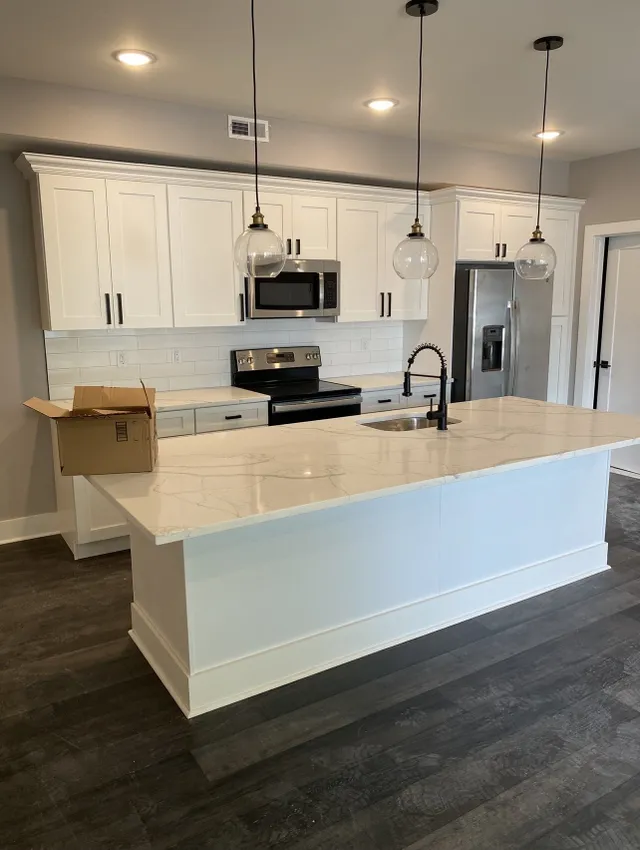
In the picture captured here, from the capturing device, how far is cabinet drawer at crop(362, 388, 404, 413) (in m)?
4.74

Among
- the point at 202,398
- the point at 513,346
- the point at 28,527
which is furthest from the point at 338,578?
the point at 513,346

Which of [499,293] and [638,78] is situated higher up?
[638,78]

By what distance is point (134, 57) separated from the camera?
10.3 ft

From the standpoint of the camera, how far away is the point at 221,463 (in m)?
2.60

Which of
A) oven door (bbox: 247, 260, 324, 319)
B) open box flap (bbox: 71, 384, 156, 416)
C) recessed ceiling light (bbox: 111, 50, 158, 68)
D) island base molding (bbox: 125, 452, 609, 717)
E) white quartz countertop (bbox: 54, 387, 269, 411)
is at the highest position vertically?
recessed ceiling light (bbox: 111, 50, 158, 68)

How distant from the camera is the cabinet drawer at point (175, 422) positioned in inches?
154

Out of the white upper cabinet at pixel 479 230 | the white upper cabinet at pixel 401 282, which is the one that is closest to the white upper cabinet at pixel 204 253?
the white upper cabinet at pixel 401 282

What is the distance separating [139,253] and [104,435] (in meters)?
2.00

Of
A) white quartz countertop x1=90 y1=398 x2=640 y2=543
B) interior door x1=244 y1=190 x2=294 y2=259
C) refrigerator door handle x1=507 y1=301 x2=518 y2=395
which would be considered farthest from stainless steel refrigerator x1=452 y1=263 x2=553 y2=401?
white quartz countertop x1=90 y1=398 x2=640 y2=543

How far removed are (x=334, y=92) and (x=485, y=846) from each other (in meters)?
3.65

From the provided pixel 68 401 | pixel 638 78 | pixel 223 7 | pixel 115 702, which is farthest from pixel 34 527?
pixel 638 78

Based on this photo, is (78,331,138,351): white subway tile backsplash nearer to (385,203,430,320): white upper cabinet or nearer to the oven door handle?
the oven door handle

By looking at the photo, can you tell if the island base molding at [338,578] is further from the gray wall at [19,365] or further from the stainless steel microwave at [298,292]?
the stainless steel microwave at [298,292]

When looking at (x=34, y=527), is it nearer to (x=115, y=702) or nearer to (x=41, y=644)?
(x=41, y=644)
